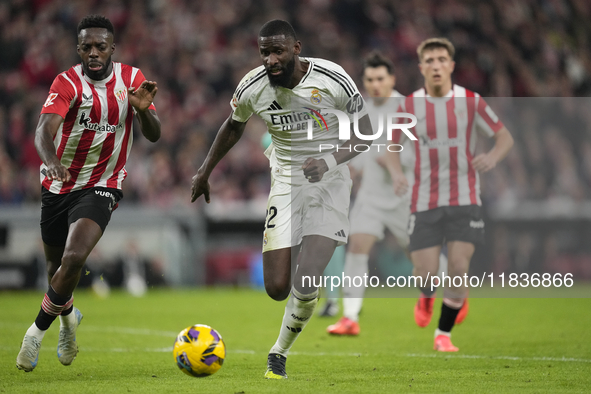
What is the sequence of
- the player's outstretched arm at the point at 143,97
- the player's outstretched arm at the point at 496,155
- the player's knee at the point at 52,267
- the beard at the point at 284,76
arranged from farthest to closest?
the player's outstretched arm at the point at 496,155, the player's knee at the point at 52,267, the player's outstretched arm at the point at 143,97, the beard at the point at 284,76

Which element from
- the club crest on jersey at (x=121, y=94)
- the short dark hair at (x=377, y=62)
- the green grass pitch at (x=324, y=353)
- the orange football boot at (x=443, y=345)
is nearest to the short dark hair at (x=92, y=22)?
the club crest on jersey at (x=121, y=94)

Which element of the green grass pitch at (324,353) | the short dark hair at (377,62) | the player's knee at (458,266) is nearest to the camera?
the green grass pitch at (324,353)

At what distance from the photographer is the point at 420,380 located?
16.6ft

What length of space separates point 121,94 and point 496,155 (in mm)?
3141

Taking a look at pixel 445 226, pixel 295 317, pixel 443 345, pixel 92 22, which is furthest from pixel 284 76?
pixel 443 345

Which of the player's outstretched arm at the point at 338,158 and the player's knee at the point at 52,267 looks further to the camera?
the player's knee at the point at 52,267

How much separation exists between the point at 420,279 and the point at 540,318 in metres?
2.73

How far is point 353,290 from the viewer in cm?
805

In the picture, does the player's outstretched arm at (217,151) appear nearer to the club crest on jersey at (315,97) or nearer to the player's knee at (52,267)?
the club crest on jersey at (315,97)

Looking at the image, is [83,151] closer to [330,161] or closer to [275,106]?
[275,106]

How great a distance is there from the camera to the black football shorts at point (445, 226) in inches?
267

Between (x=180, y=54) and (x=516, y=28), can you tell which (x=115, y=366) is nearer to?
(x=180, y=54)

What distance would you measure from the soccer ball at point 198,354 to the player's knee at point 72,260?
3.11 feet

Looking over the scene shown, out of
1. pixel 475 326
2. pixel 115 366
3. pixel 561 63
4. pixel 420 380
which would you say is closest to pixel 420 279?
pixel 475 326
